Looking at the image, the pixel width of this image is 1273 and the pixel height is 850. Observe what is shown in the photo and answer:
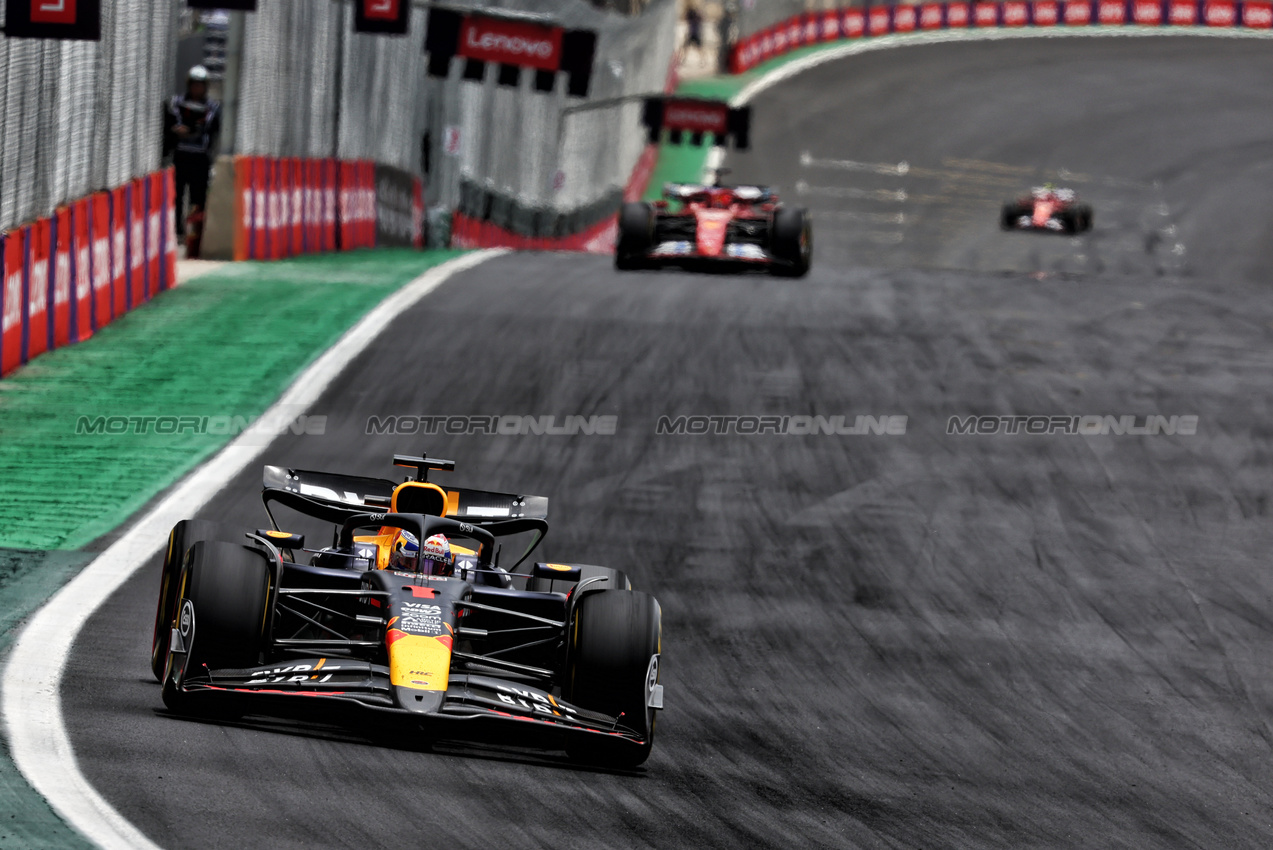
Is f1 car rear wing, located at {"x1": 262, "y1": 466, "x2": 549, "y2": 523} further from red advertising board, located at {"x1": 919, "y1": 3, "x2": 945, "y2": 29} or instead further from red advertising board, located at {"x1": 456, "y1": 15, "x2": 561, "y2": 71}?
red advertising board, located at {"x1": 919, "y1": 3, "x2": 945, "y2": 29}

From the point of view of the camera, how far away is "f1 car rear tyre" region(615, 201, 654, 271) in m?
23.1

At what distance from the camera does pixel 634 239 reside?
23188mm

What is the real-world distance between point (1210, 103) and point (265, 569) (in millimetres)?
47035

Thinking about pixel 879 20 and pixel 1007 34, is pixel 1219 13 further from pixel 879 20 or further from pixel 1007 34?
pixel 879 20

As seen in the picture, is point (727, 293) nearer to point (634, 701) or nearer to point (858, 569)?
point (858, 569)

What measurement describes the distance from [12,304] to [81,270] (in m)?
1.64

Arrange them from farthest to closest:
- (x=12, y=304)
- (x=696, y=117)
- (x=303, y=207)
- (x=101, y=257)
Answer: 1. (x=696, y=117)
2. (x=303, y=207)
3. (x=101, y=257)
4. (x=12, y=304)

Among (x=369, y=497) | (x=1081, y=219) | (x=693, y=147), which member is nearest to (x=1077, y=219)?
(x=1081, y=219)

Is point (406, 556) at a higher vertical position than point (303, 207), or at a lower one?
higher

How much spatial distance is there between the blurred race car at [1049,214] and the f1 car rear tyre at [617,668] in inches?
1186

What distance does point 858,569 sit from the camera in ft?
39.2

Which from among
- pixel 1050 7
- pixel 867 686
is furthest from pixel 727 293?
pixel 1050 7

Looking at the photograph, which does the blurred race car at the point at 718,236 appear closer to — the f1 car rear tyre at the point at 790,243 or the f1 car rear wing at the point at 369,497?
the f1 car rear tyre at the point at 790,243

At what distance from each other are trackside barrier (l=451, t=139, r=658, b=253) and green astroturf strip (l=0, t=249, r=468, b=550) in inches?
417
